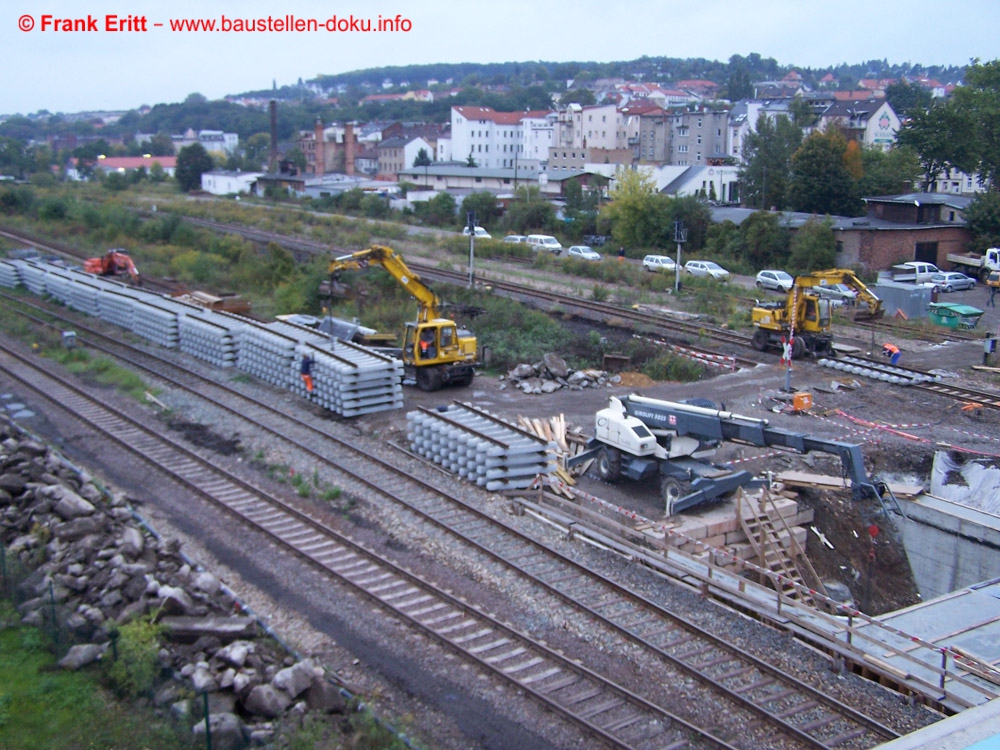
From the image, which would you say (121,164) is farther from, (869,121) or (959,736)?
(959,736)

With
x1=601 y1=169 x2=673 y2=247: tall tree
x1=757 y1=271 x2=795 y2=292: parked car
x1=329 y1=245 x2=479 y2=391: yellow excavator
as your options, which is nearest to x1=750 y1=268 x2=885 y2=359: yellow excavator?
x1=329 y1=245 x2=479 y2=391: yellow excavator

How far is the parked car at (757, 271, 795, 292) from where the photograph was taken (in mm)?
35156

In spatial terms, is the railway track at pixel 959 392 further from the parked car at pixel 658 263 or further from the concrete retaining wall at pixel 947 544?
the parked car at pixel 658 263

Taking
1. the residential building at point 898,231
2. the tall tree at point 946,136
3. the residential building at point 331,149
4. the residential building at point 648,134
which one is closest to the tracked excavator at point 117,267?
the residential building at point 898,231

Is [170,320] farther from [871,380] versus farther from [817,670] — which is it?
[817,670]

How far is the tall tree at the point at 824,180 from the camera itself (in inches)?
1870

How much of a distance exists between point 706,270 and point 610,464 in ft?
78.4

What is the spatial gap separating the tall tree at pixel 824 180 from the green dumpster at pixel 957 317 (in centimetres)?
1905

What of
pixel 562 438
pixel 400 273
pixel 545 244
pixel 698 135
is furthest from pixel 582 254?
pixel 698 135

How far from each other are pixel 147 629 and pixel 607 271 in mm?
30465

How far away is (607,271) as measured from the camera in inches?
1491

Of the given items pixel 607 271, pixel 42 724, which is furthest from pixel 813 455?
pixel 607 271

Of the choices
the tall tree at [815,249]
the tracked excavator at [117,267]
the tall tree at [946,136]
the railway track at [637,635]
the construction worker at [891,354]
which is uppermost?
the tall tree at [946,136]

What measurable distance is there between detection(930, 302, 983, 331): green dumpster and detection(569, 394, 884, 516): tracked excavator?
57.5 feet
